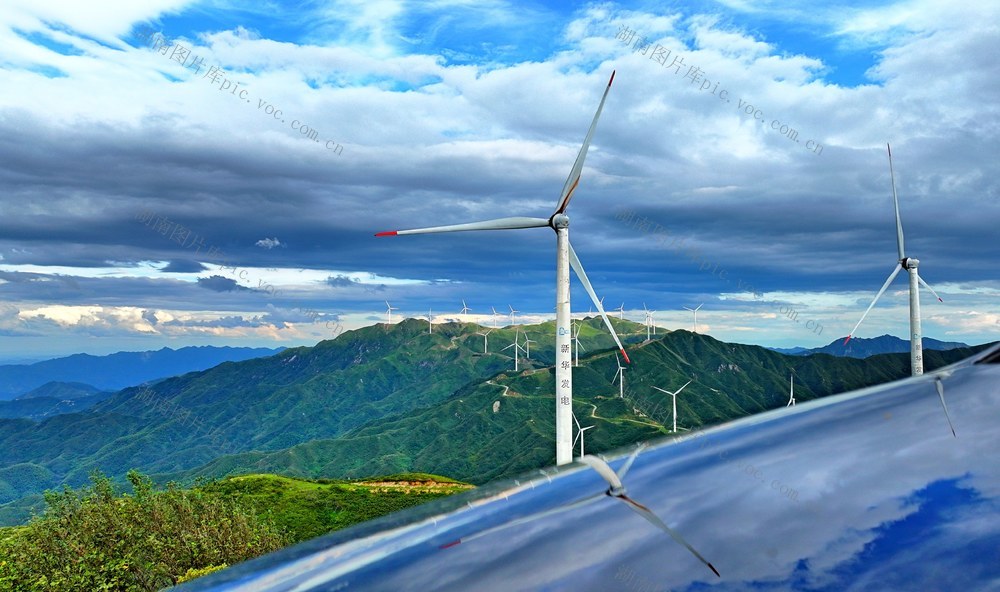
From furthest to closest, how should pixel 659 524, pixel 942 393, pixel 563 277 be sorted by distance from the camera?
1. pixel 563 277
2. pixel 942 393
3. pixel 659 524

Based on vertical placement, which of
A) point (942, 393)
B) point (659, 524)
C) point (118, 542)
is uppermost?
point (942, 393)

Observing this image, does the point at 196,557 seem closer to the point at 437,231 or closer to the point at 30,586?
the point at 30,586

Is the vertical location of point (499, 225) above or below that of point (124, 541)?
above

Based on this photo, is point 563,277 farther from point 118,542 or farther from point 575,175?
point 118,542

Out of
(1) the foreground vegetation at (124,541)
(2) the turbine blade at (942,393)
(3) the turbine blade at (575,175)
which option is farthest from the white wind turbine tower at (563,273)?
(2) the turbine blade at (942,393)

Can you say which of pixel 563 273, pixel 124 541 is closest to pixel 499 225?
pixel 563 273

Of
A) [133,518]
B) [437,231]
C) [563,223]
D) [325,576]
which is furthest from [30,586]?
[325,576]
